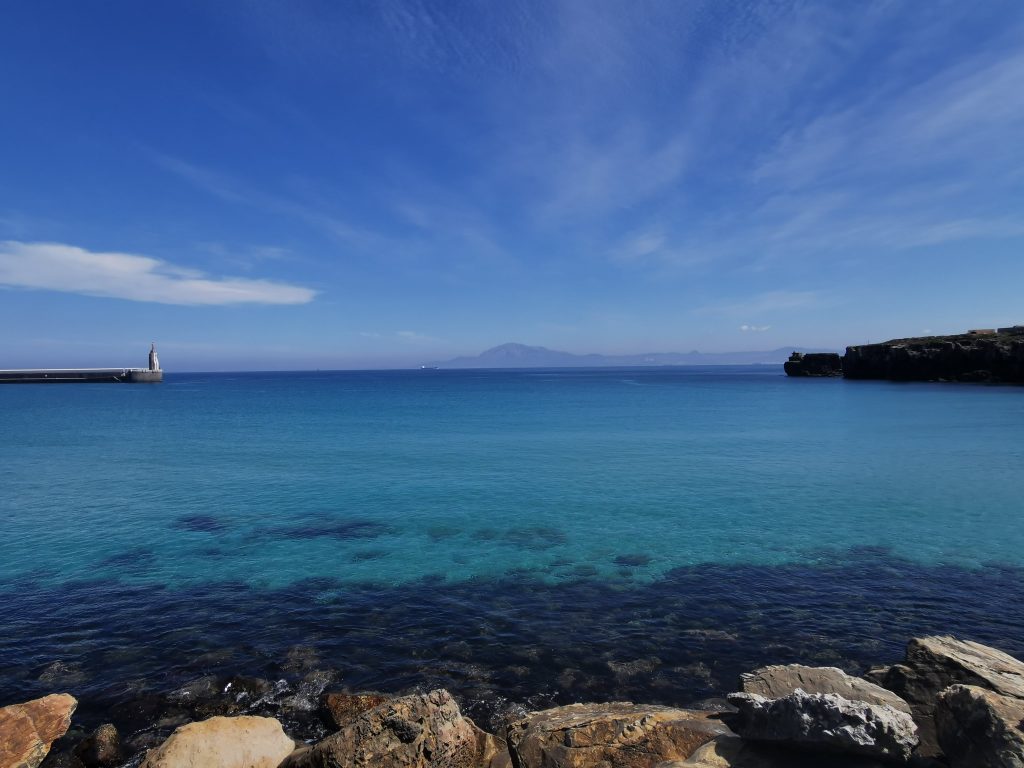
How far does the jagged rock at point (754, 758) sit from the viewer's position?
756cm

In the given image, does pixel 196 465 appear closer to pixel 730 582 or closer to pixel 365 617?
pixel 365 617

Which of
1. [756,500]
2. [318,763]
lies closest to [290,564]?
[318,763]

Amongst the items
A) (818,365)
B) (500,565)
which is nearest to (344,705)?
(500,565)

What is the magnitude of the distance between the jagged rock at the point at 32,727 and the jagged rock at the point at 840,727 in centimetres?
1199

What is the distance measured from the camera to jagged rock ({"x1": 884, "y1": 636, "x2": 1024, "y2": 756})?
9.07 m

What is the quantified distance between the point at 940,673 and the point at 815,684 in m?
2.11

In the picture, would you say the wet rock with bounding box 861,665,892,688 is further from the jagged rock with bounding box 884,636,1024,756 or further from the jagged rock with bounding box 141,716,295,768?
the jagged rock with bounding box 141,716,295,768

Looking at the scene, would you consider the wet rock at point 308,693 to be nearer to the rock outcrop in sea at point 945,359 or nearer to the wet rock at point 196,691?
the wet rock at point 196,691

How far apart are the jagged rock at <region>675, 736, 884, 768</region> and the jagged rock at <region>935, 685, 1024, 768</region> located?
1062 mm

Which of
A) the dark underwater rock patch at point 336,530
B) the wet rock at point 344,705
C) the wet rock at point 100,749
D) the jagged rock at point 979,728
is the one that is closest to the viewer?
the jagged rock at point 979,728

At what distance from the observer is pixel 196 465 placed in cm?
4162

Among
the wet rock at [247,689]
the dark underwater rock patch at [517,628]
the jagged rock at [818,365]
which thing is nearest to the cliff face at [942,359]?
the jagged rock at [818,365]

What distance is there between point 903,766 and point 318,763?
792cm

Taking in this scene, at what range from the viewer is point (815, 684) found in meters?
9.82
